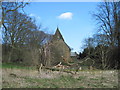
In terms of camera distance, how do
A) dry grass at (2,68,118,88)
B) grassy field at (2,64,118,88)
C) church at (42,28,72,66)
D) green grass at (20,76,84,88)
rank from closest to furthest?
green grass at (20,76,84,88)
dry grass at (2,68,118,88)
grassy field at (2,64,118,88)
church at (42,28,72,66)

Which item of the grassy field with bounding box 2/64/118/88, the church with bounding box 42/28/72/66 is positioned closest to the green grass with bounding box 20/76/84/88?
the grassy field with bounding box 2/64/118/88

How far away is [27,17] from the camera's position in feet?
58.6

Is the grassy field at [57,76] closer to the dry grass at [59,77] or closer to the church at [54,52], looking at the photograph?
the dry grass at [59,77]

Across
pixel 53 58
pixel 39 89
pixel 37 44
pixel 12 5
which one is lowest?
pixel 39 89

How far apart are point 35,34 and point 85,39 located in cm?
638

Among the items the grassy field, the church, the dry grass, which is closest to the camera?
the dry grass

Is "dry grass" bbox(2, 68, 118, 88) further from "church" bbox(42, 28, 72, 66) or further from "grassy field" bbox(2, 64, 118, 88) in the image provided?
"church" bbox(42, 28, 72, 66)

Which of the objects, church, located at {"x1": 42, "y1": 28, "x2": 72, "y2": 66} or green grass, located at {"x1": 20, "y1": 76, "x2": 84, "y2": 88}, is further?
church, located at {"x1": 42, "y1": 28, "x2": 72, "y2": 66}

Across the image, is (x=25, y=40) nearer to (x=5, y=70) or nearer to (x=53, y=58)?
(x=53, y=58)

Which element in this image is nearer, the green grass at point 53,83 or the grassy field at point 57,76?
the green grass at point 53,83

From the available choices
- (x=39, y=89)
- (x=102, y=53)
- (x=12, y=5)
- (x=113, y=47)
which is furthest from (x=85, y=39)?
(x=39, y=89)

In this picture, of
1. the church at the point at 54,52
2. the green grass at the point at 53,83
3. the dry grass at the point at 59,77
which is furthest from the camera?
the church at the point at 54,52

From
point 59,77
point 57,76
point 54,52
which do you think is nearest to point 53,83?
point 59,77

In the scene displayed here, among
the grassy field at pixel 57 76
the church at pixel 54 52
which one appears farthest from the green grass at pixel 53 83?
the church at pixel 54 52
